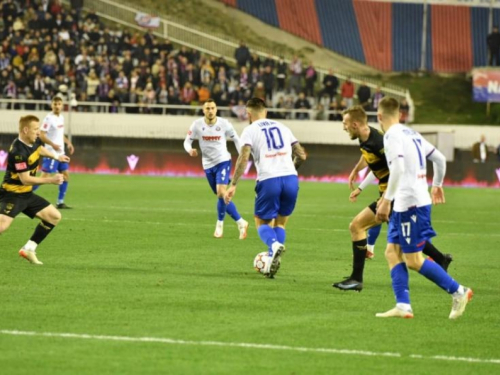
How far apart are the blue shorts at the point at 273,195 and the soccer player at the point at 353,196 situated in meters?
0.80

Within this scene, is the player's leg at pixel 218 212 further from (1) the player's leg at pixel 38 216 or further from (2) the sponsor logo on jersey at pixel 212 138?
(1) the player's leg at pixel 38 216

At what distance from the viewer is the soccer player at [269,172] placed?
13.1 m

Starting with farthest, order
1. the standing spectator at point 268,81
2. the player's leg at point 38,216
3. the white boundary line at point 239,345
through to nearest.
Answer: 1. the standing spectator at point 268,81
2. the player's leg at point 38,216
3. the white boundary line at point 239,345

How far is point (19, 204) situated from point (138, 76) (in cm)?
2871

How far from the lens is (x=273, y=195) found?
13078 mm

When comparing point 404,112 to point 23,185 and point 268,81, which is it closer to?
point 268,81

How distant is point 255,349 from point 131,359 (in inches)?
40.0

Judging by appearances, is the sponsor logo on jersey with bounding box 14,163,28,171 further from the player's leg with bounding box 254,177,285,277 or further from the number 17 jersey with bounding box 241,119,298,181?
the player's leg with bounding box 254,177,285,277

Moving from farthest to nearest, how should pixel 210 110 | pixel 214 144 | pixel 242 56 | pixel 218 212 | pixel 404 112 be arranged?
pixel 242 56 → pixel 404 112 → pixel 214 144 → pixel 210 110 → pixel 218 212

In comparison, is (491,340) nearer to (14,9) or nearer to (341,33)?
(14,9)

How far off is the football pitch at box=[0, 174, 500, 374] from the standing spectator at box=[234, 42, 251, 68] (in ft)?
78.4

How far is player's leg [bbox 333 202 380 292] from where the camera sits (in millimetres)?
12391

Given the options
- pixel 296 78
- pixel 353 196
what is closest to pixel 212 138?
pixel 353 196

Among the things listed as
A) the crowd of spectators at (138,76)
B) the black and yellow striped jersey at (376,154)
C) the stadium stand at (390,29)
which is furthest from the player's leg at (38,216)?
the stadium stand at (390,29)
